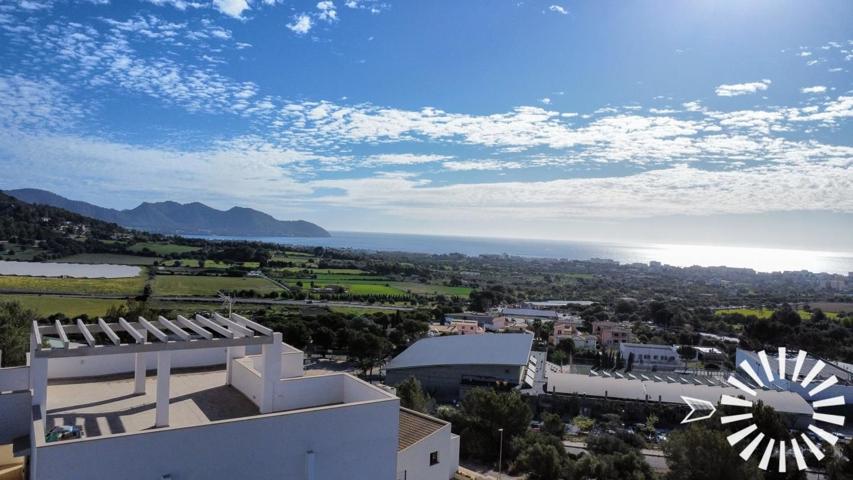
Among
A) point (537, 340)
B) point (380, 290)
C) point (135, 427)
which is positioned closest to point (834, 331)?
point (537, 340)

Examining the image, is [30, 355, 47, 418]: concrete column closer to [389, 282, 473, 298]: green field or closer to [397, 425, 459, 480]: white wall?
[397, 425, 459, 480]: white wall

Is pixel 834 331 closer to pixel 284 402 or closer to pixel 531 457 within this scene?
pixel 531 457

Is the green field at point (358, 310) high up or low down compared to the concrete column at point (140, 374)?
down

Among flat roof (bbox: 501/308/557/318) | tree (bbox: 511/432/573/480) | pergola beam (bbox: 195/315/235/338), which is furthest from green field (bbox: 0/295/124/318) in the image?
Answer: flat roof (bbox: 501/308/557/318)

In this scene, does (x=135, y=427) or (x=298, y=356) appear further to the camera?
(x=298, y=356)

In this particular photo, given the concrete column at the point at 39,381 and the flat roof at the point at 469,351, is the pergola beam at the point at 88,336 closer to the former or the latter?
the concrete column at the point at 39,381

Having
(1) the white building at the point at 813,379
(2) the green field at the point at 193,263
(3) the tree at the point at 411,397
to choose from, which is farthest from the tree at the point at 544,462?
(2) the green field at the point at 193,263
